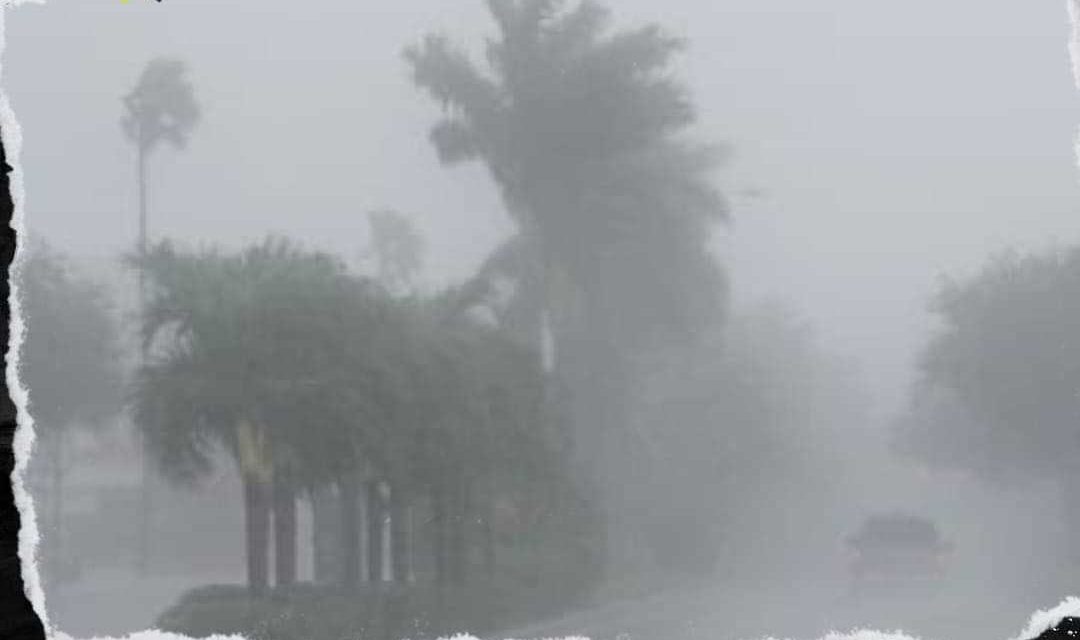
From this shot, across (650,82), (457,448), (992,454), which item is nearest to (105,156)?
(457,448)

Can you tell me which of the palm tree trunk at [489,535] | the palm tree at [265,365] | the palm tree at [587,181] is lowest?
the palm tree trunk at [489,535]

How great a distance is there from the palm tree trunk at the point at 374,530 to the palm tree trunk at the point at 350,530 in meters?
0.02

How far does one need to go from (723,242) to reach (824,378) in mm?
387

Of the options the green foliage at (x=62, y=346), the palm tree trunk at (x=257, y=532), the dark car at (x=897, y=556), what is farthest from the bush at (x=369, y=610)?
the dark car at (x=897, y=556)

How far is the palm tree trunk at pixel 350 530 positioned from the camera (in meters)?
2.48

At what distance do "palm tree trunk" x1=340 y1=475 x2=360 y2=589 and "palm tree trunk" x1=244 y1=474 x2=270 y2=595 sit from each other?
17 centimetres

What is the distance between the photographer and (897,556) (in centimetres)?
252

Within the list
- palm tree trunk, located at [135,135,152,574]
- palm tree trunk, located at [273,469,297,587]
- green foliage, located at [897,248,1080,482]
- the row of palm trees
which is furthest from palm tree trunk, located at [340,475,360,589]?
green foliage, located at [897,248,1080,482]

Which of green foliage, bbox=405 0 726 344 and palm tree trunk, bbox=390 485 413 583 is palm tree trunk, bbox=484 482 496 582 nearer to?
palm tree trunk, bbox=390 485 413 583

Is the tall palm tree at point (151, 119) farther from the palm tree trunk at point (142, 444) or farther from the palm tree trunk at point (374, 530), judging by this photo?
the palm tree trunk at point (374, 530)

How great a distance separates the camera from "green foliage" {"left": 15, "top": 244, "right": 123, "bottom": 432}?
239 centimetres

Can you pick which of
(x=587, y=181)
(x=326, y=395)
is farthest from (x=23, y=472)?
(x=587, y=181)

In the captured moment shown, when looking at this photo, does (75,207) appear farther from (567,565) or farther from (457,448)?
(567,565)

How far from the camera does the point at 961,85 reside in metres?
2.58
